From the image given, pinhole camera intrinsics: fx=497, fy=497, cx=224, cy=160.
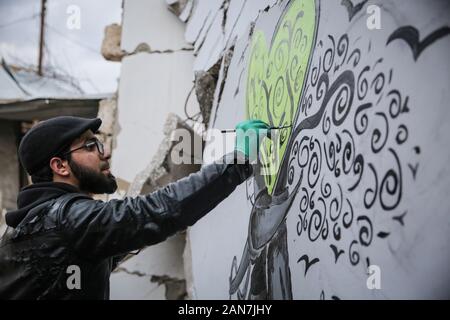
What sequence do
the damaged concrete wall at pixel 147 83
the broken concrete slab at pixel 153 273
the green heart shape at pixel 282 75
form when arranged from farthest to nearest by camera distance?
the damaged concrete wall at pixel 147 83, the broken concrete slab at pixel 153 273, the green heart shape at pixel 282 75

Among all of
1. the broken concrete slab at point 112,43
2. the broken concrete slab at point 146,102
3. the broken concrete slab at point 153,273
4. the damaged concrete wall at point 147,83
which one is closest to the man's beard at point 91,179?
the broken concrete slab at point 153,273

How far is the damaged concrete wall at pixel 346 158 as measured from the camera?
1.56m

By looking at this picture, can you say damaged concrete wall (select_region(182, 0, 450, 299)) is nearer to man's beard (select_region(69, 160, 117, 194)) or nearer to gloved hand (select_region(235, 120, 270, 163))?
gloved hand (select_region(235, 120, 270, 163))

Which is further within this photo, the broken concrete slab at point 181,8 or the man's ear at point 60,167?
the broken concrete slab at point 181,8

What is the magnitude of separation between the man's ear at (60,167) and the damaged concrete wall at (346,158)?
42.6 inches

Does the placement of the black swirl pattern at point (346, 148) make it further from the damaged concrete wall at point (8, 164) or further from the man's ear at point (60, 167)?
the damaged concrete wall at point (8, 164)

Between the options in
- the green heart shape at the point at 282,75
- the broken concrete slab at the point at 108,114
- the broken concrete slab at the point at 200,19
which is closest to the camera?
the green heart shape at the point at 282,75

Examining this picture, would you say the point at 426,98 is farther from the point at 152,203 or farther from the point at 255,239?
the point at 255,239

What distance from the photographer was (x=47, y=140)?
2143 millimetres

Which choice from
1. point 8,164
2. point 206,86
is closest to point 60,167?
point 206,86

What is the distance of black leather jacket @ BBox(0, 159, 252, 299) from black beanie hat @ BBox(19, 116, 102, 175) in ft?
0.70

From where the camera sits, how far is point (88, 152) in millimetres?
2240

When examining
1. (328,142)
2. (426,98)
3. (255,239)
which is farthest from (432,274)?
(255,239)

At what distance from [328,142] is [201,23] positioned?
11.5ft
